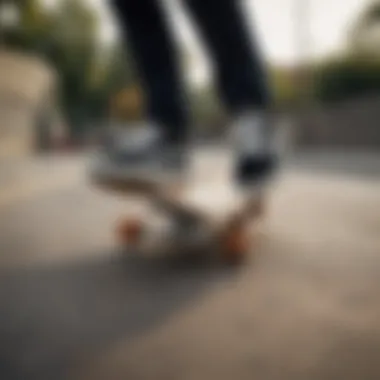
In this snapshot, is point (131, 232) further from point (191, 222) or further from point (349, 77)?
point (349, 77)

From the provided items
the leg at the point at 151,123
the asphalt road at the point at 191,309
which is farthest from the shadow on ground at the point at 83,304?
the leg at the point at 151,123

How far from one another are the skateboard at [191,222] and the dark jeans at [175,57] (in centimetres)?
20

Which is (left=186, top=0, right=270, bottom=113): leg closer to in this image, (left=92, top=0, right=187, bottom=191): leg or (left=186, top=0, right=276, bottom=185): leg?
(left=186, top=0, right=276, bottom=185): leg

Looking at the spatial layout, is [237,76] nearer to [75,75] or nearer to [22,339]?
[22,339]

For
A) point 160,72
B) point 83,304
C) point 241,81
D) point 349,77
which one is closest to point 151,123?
point 160,72

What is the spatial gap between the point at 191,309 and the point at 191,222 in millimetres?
631

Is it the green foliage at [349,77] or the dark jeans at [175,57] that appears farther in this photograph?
the green foliage at [349,77]

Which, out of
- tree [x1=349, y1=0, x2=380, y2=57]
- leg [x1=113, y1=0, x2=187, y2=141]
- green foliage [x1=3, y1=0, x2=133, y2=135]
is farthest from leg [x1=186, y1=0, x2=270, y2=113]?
tree [x1=349, y1=0, x2=380, y2=57]

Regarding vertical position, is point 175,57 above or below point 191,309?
above

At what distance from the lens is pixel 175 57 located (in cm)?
157

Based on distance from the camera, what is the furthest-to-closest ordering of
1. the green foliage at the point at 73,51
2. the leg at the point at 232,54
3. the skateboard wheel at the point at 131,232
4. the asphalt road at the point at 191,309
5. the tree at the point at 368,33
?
the tree at the point at 368,33, the green foliage at the point at 73,51, the skateboard wheel at the point at 131,232, the leg at the point at 232,54, the asphalt road at the point at 191,309

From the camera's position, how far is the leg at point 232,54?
1.38 m

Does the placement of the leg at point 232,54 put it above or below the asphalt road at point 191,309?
above

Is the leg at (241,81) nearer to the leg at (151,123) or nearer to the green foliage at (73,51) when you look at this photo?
the leg at (151,123)
